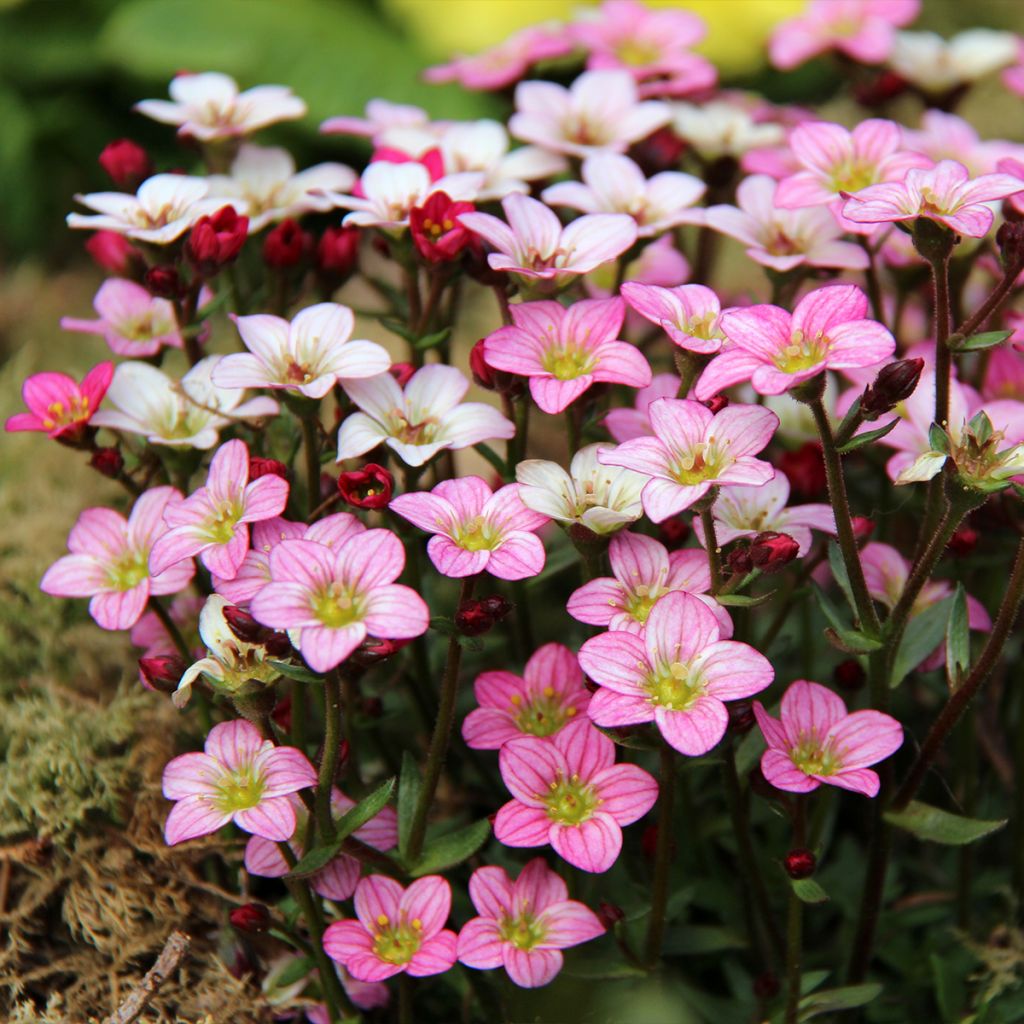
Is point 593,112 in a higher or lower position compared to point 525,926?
higher

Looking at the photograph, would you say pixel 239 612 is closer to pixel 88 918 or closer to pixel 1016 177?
pixel 88 918

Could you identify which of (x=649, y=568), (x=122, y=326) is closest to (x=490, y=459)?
(x=649, y=568)

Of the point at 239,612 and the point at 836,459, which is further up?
the point at 836,459

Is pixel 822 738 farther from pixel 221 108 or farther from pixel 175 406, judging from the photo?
pixel 221 108

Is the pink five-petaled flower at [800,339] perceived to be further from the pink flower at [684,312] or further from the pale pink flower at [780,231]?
the pale pink flower at [780,231]

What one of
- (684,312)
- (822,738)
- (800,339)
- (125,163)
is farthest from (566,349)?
(125,163)

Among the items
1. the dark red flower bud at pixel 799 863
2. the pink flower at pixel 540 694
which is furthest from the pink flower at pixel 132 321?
the dark red flower bud at pixel 799 863
